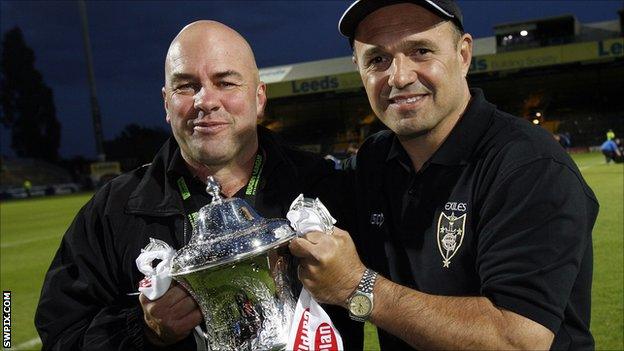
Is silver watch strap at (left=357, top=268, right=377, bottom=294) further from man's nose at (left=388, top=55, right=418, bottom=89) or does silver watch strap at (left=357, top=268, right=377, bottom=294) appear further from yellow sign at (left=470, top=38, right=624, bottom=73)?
yellow sign at (left=470, top=38, right=624, bottom=73)

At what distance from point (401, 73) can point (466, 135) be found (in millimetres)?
303

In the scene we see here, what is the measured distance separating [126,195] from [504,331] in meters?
1.32

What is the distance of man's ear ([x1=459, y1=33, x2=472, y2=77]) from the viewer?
2051 millimetres

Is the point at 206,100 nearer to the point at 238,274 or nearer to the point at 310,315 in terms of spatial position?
the point at 238,274

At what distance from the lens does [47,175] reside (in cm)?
4247

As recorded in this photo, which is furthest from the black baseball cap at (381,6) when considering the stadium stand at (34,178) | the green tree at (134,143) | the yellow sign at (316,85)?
the green tree at (134,143)

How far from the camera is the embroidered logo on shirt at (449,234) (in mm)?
1773

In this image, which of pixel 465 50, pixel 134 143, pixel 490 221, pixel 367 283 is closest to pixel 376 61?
pixel 465 50

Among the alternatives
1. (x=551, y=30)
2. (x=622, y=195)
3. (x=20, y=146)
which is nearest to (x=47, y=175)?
(x=20, y=146)

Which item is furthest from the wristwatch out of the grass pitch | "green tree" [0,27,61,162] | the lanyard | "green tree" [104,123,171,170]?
"green tree" [0,27,61,162]

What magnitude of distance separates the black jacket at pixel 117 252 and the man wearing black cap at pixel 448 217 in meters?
0.31

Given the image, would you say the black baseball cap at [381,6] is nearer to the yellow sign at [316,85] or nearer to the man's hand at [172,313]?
the man's hand at [172,313]

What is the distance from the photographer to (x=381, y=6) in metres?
1.91

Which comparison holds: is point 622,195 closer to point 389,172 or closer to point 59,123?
point 389,172
